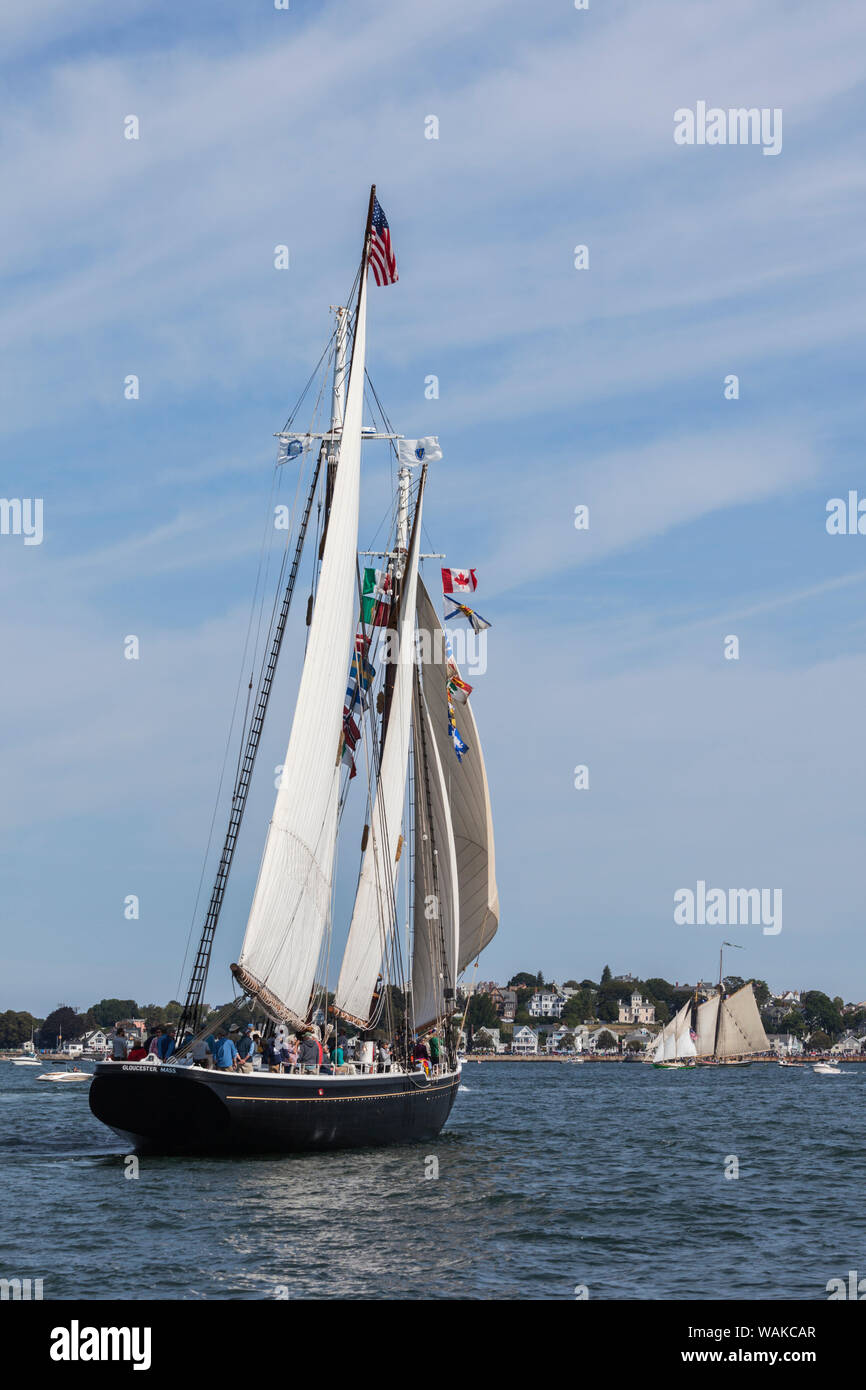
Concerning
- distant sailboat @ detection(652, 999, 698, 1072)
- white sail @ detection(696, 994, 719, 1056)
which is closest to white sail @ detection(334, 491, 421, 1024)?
white sail @ detection(696, 994, 719, 1056)

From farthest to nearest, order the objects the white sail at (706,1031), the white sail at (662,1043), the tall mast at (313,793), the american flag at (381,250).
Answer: the white sail at (662,1043)
the white sail at (706,1031)
the american flag at (381,250)
the tall mast at (313,793)

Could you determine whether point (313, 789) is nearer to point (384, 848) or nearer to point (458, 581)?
point (384, 848)

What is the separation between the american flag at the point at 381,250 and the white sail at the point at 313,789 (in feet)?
4.48

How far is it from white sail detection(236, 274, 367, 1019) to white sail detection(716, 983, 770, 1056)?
5280 inches

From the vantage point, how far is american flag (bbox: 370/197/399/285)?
41156 millimetres

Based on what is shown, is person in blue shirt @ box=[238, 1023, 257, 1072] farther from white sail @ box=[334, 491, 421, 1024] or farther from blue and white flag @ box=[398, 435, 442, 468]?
blue and white flag @ box=[398, 435, 442, 468]

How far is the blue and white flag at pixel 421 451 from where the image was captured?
160 ft

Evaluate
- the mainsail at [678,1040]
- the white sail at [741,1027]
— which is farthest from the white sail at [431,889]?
the mainsail at [678,1040]

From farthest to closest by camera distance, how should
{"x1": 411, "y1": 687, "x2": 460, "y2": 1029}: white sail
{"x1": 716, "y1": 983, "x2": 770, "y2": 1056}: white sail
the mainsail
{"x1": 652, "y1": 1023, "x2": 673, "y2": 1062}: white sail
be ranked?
{"x1": 652, "y1": 1023, "x2": 673, "y2": 1062}: white sail → the mainsail → {"x1": 716, "y1": 983, "x2": 770, "y2": 1056}: white sail → {"x1": 411, "y1": 687, "x2": 460, "y2": 1029}: white sail

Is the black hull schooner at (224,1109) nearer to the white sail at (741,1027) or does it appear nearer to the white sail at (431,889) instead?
the white sail at (431,889)

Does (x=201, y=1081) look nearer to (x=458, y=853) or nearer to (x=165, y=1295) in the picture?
(x=165, y=1295)

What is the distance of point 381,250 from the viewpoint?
1626 inches

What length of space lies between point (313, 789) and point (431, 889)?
43.9 feet

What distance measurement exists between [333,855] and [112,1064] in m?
9.55
